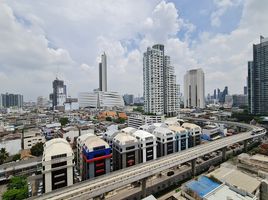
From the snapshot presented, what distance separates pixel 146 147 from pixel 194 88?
364ft

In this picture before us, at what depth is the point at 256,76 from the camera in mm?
82250

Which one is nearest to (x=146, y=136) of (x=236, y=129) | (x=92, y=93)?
(x=236, y=129)

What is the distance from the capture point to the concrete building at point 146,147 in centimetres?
3216

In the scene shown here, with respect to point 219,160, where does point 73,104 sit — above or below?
above

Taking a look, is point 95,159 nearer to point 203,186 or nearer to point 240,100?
point 203,186

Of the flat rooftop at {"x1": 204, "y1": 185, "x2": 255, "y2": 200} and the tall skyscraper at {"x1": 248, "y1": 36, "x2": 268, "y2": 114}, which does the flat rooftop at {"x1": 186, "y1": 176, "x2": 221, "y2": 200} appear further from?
the tall skyscraper at {"x1": 248, "y1": 36, "x2": 268, "y2": 114}

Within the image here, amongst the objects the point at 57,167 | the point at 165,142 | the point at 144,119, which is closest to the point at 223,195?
the point at 165,142

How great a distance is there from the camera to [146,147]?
3256 cm

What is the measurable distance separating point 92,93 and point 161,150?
129845mm

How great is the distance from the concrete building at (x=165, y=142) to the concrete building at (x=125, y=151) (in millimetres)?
7561

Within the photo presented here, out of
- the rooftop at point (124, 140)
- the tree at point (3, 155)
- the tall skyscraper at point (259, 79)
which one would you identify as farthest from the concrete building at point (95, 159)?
the tall skyscraper at point (259, 79)

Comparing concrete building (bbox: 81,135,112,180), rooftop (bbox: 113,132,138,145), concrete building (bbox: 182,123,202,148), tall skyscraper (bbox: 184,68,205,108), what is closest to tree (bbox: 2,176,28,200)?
concrete building (bbox: 81,135,112,180)

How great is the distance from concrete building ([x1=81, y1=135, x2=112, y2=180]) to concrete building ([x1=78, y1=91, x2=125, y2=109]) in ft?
415

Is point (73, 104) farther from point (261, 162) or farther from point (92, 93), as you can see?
point (261, 162)
